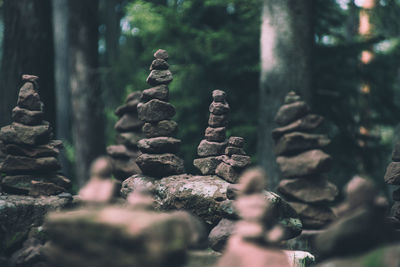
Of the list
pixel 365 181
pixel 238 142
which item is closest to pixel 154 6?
pixel 238 142

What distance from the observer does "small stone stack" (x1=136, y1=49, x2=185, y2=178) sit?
6.04 meters

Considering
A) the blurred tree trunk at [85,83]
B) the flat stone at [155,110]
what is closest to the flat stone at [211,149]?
the flat stone at [155,110]

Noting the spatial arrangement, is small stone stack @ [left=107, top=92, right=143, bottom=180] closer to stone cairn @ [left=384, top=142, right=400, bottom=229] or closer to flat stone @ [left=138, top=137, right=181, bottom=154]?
flat stone @ [left=138, top=137, right=181, bottom=154]

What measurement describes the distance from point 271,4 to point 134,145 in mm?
3863

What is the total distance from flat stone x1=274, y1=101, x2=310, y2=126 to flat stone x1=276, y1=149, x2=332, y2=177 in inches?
23.9

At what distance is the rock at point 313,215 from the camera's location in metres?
7.07

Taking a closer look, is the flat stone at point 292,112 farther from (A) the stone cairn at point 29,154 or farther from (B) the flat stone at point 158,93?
(A) the stone cairn at point 29,154

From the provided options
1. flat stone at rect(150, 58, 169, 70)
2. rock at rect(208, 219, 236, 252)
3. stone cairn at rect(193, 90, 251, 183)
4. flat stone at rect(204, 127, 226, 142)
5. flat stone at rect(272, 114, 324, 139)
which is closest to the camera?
rock at rect(208, 219, 236, 252)

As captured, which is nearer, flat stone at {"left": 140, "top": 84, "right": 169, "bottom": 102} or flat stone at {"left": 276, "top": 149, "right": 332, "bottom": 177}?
flat stone at {"left": 140, "top": 84, "right": 169, "bottom": 102}

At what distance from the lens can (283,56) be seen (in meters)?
8.67

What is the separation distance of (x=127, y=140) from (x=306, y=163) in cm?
328

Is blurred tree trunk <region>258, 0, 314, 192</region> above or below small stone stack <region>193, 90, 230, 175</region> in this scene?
above

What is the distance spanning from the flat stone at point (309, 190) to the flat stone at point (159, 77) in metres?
2.63

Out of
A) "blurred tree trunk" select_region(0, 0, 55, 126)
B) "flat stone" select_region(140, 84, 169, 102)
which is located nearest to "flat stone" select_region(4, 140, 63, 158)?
"flat stone" select_region(140, 84, 169, 102)
